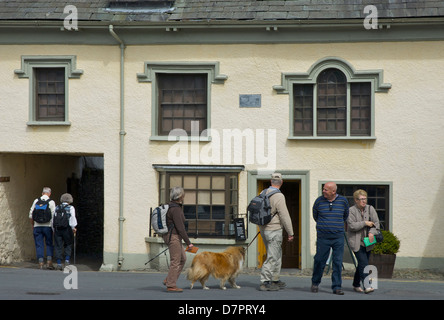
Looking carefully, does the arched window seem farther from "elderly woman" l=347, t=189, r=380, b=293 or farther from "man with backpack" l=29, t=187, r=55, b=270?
"man with backpack" l=29, t=187, r=55, b=270

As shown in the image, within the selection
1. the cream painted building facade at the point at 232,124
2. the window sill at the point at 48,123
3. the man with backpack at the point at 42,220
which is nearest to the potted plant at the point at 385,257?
the cream painted building facade at the point at 232,124

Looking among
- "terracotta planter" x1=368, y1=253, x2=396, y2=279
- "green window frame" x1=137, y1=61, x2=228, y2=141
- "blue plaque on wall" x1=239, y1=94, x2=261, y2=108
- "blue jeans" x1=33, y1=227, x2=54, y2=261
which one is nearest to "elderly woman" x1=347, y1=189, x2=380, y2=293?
"terracotta planter" x1=368, y1=253, x2=396, y2=279

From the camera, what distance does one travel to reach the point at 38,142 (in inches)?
699

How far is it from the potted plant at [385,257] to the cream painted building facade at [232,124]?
1.22 metres

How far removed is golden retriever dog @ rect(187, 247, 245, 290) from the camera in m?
12.1

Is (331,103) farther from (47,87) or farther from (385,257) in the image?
(47,87)

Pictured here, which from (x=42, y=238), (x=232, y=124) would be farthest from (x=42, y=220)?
(x=232, y=124)

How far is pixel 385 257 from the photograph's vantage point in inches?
610

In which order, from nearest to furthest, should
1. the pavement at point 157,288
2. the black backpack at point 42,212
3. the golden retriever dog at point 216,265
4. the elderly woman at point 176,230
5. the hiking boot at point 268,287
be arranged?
the pavement at point 157,288 < the elderly woman at point 176,230 < the golden retriever dog at point 216,265 < the hiking boot at point 268,287 < the black backpack at point 42,212

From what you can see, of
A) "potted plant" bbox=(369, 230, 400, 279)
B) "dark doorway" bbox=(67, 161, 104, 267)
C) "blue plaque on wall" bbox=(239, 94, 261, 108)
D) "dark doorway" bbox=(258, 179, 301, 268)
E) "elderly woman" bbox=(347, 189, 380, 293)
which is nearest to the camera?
"elderly woman" bbox=(347, 189, 380, 293)

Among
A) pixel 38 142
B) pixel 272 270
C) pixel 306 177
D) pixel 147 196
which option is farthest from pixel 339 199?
pixel 38 142

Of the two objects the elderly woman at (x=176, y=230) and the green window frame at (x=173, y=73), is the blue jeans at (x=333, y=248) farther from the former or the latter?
the green window frame at (x=173, y=73)

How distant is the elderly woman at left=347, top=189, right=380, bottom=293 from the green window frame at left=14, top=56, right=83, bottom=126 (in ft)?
26.9

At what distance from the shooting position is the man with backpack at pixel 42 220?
1681 cm
